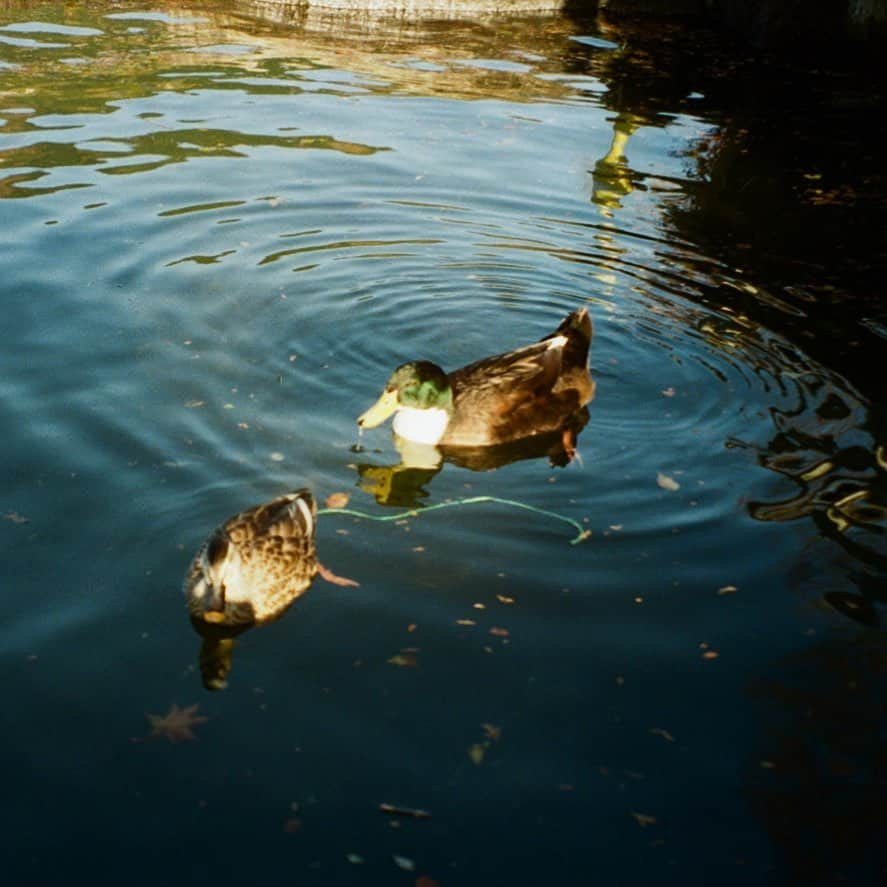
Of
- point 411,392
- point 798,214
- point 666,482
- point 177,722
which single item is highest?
point 798,214

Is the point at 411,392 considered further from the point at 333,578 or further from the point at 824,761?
the point at 824,761

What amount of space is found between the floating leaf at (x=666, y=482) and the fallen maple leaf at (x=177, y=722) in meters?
3.08

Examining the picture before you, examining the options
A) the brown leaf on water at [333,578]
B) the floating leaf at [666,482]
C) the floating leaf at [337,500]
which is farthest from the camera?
the floating leaf at [666,482]

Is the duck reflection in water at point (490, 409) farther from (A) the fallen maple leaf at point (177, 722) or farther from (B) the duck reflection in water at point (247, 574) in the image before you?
(A) the fallen maple leaf at point (177, 722)

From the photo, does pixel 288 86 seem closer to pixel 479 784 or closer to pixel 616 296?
pixel 616 296

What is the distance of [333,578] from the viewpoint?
555cm

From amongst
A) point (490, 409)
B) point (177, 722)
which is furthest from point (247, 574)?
point (490, 409)

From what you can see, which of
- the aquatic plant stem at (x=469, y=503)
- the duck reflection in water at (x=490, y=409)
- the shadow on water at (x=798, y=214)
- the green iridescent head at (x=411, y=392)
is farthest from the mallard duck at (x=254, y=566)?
the shadow on water at (x=798, y=214)

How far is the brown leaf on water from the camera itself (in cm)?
550

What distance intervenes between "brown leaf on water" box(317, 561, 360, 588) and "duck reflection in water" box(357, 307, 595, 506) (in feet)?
3.83

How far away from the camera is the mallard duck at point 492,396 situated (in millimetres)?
6898

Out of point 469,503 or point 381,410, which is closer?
point 469,503

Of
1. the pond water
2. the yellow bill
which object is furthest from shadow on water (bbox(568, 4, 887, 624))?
the yellow bill

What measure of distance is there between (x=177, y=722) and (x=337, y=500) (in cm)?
196
